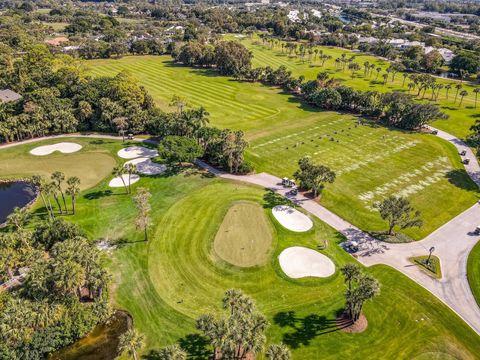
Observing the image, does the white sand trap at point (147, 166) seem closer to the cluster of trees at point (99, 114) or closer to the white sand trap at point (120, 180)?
the white sand trap at point (120, 180)

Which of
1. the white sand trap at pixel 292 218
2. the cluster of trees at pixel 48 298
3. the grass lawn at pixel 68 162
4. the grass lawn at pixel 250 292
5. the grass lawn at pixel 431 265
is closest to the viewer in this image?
the cluster of trees at pixel 48 298

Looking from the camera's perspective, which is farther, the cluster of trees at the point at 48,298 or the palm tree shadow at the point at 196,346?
the palm tree shadow at the point at 196,346

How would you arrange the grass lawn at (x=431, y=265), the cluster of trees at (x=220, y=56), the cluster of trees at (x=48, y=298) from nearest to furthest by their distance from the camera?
the cluster of trees at (x=48, y=298) < the grass lawn at (x=431, y=265) < the cluster of trees at (x=220, y=56)

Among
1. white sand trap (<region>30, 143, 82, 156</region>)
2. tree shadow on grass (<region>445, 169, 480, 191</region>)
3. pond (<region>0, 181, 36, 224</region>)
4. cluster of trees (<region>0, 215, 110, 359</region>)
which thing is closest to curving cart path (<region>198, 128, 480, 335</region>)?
tree shadow on grass (<region>445, 169, 480, 191</region>)

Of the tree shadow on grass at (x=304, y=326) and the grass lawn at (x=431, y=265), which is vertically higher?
the grass lawn at (x=431, y=265)

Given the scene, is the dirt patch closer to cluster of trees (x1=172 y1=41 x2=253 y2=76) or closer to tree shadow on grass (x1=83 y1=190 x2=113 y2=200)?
tree shadow on grass (x1=83 y1=190 x2=113 y2=200)

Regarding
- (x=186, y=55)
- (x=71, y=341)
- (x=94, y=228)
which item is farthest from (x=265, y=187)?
(x=186, y=55)

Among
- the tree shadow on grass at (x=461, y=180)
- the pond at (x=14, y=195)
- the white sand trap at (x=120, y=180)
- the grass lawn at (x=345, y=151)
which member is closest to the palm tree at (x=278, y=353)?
the grass lawn at (x=345, y=151)

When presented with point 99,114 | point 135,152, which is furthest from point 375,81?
point 99,114
